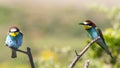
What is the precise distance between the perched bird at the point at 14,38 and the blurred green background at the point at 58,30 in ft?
5.22

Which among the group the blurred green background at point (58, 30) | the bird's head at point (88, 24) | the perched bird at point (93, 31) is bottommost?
the blurred green background at point (58, 30)

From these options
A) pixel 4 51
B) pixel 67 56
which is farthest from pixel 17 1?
pixel 67 56

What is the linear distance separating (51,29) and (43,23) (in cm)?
142

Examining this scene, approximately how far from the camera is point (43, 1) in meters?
30.0

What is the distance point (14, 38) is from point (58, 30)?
17.5 metres

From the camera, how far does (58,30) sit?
2144 centimetres

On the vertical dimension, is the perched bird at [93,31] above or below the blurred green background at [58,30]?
above

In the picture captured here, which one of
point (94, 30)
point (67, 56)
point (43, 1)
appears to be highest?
point (94, 30)

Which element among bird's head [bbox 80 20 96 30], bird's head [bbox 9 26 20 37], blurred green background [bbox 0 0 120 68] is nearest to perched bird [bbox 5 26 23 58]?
bird's head [bbox 9 26 20 37]

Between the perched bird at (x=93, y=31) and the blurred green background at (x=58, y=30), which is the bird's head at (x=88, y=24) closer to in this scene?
the perched bird at (x=93, y=31)

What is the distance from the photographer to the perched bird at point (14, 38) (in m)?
3.54

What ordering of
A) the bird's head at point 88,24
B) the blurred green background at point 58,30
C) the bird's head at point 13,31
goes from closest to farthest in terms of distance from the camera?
the bird's head at point 13,31 < the bird's head at point 88,24 < the blurred green background at point 58,30

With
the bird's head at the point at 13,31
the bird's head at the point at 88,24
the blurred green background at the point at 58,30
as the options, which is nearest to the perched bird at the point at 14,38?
the bird's head at the point at 13,31

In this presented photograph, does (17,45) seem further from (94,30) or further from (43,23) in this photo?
(43,23)
